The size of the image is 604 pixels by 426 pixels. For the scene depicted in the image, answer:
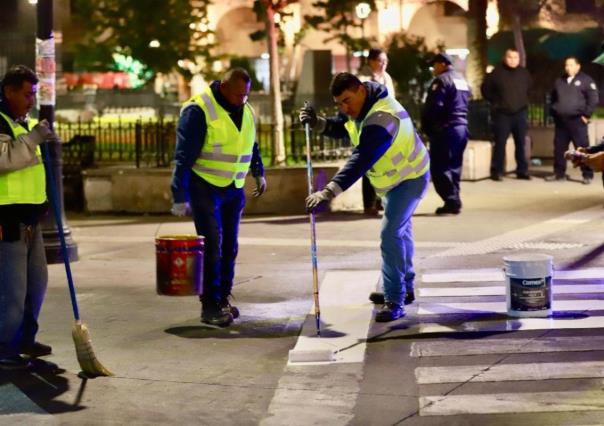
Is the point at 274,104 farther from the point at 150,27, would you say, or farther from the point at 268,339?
the point at 150,27

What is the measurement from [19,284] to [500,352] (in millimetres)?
2970

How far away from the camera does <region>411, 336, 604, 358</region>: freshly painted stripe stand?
8.05 m

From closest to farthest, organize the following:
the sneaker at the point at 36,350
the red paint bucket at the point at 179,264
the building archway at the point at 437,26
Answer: the sneaker at the point at 36,350 → the red paint bucket at the point at 179,264 → the building archway at the point at 437,26

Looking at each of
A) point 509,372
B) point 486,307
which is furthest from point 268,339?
point 509,372

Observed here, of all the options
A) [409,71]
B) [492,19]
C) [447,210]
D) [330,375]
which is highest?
[492,19]

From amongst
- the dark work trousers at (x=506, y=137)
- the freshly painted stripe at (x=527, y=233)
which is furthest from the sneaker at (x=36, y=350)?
the dark work trousers at (x=506, y=137)

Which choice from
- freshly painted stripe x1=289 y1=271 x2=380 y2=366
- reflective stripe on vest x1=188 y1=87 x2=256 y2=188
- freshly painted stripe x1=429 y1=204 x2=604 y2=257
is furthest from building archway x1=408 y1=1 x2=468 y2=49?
reflective stripe on vest x1=188 y1=87 x2=256 y2=188

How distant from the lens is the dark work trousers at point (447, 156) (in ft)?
49.4

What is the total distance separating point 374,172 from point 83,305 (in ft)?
8.65

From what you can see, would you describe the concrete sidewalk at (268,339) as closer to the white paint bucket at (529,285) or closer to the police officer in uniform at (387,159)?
the white paint bucket at (529,285)

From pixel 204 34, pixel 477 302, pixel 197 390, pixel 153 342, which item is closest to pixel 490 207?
pixel 477 302

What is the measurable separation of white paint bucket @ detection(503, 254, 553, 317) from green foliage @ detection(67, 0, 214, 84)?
1073 inches

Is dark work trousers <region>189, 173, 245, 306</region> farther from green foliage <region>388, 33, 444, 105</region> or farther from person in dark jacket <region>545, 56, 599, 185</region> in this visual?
green foliage <region>388, 33, 444, 105</region>

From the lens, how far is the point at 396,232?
9.16 metres
